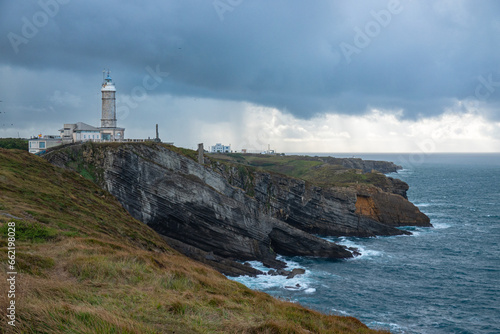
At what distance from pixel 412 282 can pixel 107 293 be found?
34604mm

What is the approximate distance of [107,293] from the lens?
433 inches

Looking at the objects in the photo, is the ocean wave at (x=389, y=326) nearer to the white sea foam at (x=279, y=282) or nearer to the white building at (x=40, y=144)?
the white sea foam at (x=279, y=282)

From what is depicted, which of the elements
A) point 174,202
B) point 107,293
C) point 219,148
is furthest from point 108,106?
point 219,148

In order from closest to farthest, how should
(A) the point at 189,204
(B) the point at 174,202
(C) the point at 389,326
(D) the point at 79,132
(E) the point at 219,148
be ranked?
(C) the point at 389,326 < (B) the point at 174,202 < (A) the point at 189,204 < (D) the point at 79,132 < (E) the point at 219,148

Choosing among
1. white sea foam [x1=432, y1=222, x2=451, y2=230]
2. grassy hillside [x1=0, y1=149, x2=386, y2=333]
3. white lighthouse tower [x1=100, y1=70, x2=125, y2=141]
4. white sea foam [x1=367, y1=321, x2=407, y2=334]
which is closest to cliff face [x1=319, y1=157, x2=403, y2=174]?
white sea foam [x1=432, y1=222, x2=451, y2=230]

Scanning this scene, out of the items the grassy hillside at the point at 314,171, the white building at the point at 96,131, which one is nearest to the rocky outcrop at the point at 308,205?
the grassy hillside at the point at 314,171

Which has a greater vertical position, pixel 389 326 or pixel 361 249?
pixel 361 249

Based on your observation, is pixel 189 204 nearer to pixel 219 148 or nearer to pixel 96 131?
pixel 96 131

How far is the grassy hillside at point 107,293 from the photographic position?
26.2 feet

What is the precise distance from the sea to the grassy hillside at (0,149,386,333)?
8.71m

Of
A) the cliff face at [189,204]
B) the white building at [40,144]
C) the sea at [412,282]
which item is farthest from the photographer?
the white building at [40,144]

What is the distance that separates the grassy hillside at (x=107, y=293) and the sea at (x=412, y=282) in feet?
28.6

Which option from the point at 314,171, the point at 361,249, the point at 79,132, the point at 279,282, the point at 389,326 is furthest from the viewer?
the point at 314,171

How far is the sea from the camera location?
29.4 m
